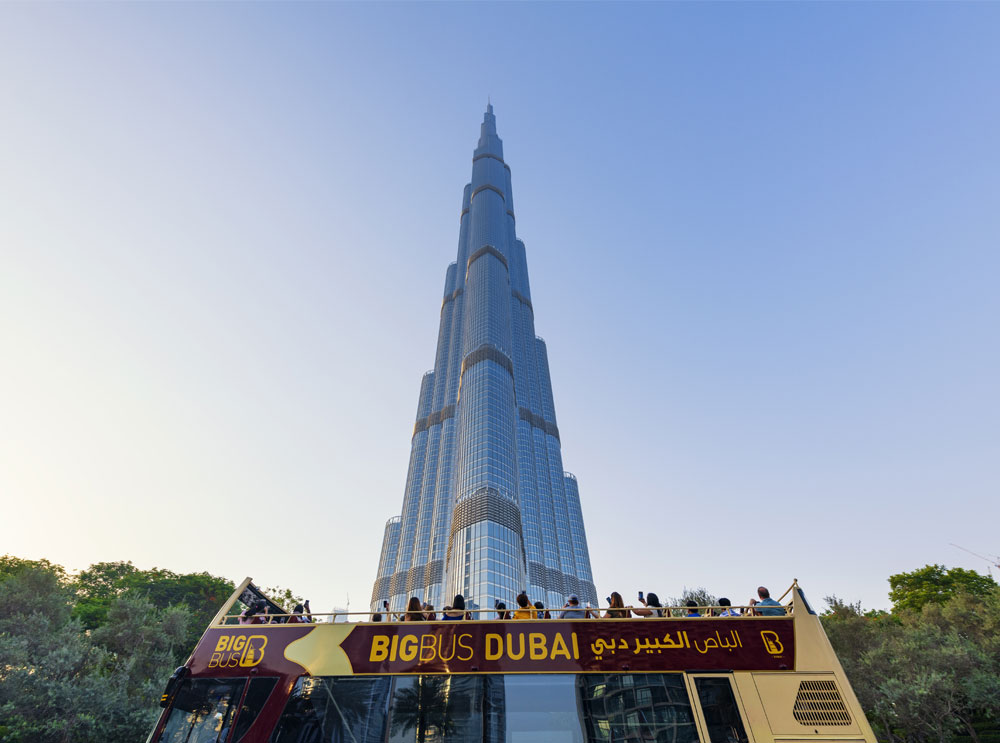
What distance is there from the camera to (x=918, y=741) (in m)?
26.5

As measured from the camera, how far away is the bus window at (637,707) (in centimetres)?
657

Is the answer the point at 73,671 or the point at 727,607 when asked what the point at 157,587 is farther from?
the point at 727,607

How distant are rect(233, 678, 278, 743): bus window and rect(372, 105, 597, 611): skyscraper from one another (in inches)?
Result: 2680

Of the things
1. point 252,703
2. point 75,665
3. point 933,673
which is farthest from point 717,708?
point 75,665

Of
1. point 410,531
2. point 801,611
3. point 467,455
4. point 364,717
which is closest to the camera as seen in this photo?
point 364,717

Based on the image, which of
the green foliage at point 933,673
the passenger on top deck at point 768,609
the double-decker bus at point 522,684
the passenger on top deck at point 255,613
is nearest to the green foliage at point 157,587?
the passenger on top deck at point 255,613

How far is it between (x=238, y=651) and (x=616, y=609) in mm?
5829

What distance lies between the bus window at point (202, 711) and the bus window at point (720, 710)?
6.68 meters

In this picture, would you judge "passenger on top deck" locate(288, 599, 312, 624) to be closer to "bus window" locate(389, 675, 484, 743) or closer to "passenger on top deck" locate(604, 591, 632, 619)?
"bus window" locate(389, 675, 484, 743)

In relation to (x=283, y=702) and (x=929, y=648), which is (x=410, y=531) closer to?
(x=929, y=648)

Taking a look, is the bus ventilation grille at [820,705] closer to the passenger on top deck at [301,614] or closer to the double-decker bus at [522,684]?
the double-decker bus at [522,684]

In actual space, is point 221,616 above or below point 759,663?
above

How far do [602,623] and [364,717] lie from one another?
12.0 feet

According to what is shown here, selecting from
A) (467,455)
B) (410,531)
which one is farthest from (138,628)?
(410,531)
